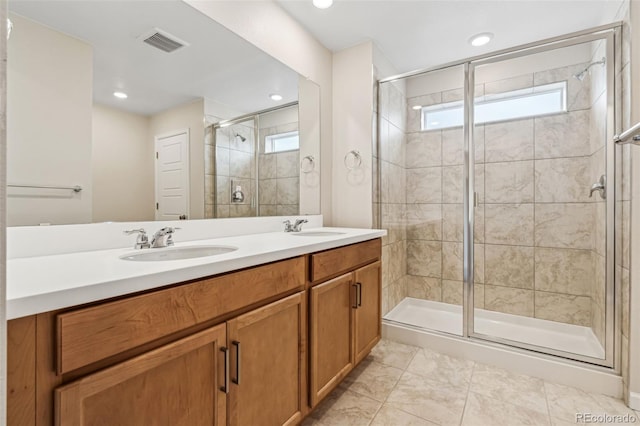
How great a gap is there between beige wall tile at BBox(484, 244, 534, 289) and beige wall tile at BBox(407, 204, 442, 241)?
0.43 m

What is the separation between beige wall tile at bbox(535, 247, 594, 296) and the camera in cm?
220

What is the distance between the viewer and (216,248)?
133 cm

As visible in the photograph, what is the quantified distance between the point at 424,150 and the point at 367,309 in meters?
1.71

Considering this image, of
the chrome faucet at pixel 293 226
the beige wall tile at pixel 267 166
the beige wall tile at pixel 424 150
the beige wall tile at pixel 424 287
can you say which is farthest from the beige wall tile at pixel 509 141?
the beige wall tile at pixel 267 166

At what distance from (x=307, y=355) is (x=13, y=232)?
1154 millimetres

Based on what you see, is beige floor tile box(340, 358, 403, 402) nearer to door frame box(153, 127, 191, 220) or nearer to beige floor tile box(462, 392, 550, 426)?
beige floor tile box(462, 392, 550, 426)

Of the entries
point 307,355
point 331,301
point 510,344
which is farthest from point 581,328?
point 307,355

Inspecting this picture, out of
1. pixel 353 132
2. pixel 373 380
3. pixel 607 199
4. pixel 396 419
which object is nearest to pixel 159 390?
pixel 396 419

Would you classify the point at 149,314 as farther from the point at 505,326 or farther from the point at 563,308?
the point at 563,308

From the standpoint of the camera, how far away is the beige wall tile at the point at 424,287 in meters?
2.75

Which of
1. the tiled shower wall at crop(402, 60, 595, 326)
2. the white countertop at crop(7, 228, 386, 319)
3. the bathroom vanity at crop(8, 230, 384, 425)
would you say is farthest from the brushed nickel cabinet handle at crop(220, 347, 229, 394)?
the tiled shower wall at crop(402, 60, 595, 326)

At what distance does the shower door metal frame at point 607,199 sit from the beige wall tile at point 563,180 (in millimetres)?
367

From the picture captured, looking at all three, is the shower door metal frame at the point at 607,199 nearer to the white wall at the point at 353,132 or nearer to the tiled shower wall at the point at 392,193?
the tiled shower wall at the point at 392,193

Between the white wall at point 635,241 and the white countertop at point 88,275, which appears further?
the white wall at point 635,241
